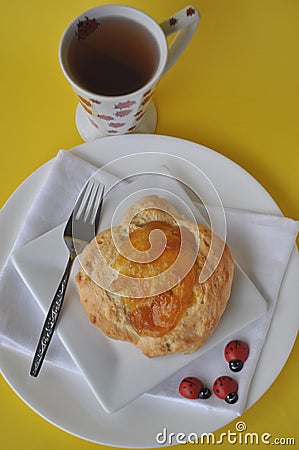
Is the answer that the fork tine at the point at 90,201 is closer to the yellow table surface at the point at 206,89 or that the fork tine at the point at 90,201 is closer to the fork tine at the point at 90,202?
the fork tine at the point at 90,202

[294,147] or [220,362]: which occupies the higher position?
[294,147]

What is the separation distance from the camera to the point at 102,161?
4.02 feet

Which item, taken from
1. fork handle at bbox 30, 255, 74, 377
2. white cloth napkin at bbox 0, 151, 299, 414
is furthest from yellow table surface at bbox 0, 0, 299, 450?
fork handle at bbox 30, 255, 74, 377

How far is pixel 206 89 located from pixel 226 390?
2.33ft

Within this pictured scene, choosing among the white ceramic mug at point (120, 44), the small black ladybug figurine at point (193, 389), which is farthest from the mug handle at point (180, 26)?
the small black ladybug figurine at point (193, 389)

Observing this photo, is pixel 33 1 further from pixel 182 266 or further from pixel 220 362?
pixel 220 362

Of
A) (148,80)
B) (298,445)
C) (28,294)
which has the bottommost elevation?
(298,445)

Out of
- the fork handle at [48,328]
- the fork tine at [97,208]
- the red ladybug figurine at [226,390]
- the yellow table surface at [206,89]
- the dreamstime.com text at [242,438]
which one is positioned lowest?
the dreamstime.com text at [242,438]

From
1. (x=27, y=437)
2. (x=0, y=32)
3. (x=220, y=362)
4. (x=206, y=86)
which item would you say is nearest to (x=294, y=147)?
(x=206, y=86)

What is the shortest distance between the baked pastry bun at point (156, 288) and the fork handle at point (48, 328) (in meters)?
0.04

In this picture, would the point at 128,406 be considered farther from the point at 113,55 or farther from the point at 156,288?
the point at 113,55

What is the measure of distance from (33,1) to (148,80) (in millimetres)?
490

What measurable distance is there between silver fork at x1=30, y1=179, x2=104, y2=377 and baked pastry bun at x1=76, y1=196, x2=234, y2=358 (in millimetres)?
41

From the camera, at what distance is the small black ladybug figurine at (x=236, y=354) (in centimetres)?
108
